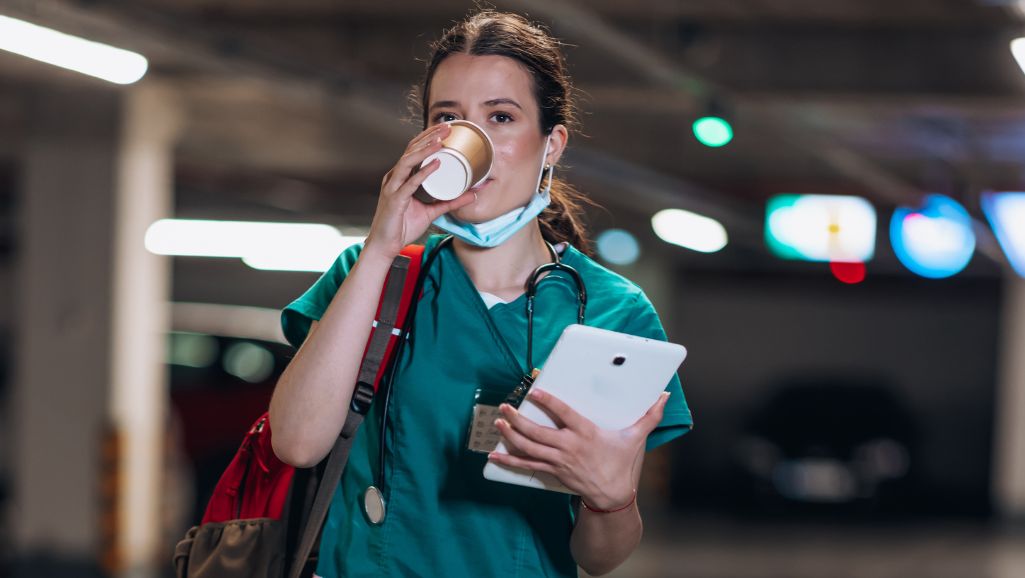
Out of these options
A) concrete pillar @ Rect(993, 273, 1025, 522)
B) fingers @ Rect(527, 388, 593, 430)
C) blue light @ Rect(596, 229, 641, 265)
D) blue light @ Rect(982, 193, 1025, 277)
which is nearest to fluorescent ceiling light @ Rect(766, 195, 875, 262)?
blue light @ Rect(982, 193, 1025, 277)

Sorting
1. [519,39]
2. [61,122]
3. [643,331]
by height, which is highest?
[61,122]

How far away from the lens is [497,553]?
1596 millimetres

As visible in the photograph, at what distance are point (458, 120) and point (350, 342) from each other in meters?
0.33

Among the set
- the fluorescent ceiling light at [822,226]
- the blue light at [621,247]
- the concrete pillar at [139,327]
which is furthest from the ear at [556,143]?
the blue light at [621,247]

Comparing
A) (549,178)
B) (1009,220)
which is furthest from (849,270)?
(549,178)

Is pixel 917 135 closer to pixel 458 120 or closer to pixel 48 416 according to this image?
pixel 48 416

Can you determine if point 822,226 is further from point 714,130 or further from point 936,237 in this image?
point 714,130

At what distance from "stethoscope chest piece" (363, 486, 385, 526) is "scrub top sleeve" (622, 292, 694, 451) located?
1.21 ft

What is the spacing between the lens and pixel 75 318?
26.3ft

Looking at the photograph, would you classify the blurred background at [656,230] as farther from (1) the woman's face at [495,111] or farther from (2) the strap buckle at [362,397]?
(2) the strap buckle at [362,397]

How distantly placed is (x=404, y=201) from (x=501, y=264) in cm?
25

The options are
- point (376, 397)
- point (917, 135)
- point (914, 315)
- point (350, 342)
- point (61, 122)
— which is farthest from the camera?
point (914, 315)

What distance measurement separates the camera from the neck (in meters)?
1.75

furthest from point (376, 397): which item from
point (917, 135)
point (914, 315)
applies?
point (914, 315)
